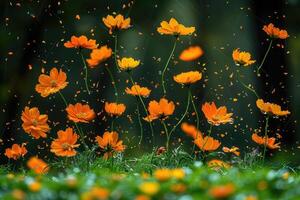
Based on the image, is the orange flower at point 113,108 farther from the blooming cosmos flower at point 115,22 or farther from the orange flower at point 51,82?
the blooming cosmos flower at point 115,22

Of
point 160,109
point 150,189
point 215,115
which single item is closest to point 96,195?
point 150,189

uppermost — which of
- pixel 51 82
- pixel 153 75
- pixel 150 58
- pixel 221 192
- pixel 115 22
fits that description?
pixel 150 58

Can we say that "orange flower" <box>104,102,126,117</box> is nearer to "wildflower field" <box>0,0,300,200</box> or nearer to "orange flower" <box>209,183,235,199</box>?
"wildflower field" <box>0,0,300,200</box>

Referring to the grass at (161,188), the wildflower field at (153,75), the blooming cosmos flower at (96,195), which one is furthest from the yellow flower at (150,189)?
the wildflower field at (153,75)

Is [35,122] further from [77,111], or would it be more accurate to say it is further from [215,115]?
[215,115]

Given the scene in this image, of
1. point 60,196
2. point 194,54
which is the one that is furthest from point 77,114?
point 60,196

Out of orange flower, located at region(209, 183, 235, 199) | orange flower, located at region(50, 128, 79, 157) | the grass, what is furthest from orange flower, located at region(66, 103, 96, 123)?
orange flower, located at region(209, 183, 235, 199)

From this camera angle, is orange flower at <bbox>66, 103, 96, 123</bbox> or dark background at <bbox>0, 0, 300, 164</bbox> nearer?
orange flower at <bbox>66, 103, 96, 123</bbox>

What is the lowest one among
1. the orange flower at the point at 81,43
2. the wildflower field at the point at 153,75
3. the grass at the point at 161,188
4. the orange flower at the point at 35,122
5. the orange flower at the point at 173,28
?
the grass at the point at 161,188
